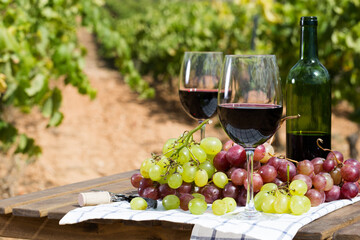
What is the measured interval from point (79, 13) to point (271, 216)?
335 centimetres

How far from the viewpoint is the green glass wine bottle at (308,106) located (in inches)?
70.6

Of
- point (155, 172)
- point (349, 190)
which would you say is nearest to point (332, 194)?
point (349, 190)

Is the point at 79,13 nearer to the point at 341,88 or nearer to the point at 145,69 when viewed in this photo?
the point at 341,88

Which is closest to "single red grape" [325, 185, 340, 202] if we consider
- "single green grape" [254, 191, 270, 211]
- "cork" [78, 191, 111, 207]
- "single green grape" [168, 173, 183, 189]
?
"single green grape" [254, 191, 270, 211]

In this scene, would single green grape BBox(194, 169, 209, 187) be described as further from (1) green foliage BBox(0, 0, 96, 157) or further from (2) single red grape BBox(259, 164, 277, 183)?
(1) green foliage BBox(0, 0, 96, 157)

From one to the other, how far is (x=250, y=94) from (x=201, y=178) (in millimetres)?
290

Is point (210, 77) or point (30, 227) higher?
point (210, 77)

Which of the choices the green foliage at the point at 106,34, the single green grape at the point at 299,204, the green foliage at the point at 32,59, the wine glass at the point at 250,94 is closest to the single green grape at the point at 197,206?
the wine glass at the point at 250,94

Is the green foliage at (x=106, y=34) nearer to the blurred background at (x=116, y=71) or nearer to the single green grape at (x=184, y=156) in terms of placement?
the blurred background at (x=116, y=71)

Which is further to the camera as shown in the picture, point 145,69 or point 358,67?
point 145,69

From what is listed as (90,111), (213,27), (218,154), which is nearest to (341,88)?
(213,27)

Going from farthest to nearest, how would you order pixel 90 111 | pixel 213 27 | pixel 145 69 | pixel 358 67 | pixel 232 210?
pixel 145 69, pixel 90 111, pixel 213 27, pixel 358 67, pixel 232 210

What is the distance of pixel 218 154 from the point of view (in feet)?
5.40

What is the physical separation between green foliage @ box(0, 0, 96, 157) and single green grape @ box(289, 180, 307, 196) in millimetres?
1850
